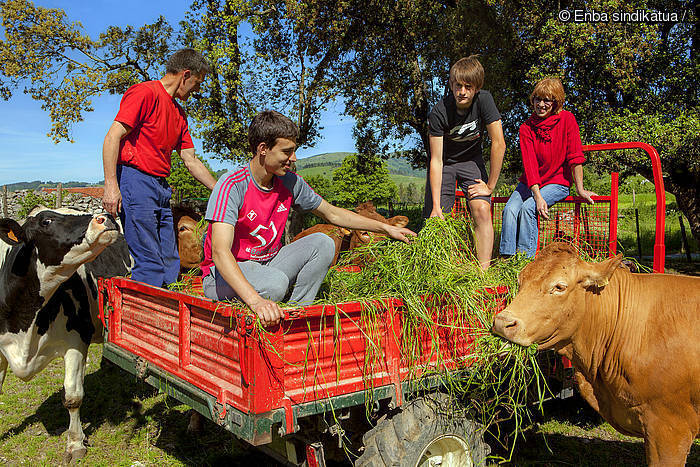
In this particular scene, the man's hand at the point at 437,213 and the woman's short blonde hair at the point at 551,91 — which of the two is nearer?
the man's hand at the point at 437,213

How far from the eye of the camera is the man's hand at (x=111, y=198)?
3846 mm

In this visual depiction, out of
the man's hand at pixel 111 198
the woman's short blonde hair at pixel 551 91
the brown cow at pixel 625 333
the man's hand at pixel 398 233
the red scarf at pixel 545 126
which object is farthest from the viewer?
the red scarf at pixel 545 126

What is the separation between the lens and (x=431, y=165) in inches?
169

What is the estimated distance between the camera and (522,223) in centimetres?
423

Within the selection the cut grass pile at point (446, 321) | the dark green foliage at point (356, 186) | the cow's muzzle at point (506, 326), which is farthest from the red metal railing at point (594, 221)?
the dark green foliage at point (356, 186)

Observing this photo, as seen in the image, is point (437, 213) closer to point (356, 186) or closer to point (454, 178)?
point (454, 178)

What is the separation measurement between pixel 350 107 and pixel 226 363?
13332mm

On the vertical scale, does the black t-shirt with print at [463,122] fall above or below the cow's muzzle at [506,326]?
above

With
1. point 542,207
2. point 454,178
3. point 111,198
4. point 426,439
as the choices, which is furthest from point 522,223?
point 111,198

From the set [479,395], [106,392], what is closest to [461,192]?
[479,395]

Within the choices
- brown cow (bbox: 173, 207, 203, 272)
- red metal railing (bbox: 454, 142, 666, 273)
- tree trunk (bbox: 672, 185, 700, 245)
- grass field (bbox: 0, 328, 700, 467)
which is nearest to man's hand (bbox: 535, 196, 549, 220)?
red metal railing (bbox: 454, 142, 666, 273)

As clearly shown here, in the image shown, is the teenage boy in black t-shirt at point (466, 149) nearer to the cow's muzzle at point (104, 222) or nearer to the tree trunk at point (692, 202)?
the cow's muzzle at point (104, 222)

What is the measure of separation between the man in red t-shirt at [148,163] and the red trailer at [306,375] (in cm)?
77

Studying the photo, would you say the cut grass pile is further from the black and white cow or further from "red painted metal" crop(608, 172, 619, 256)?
the black and white cow
